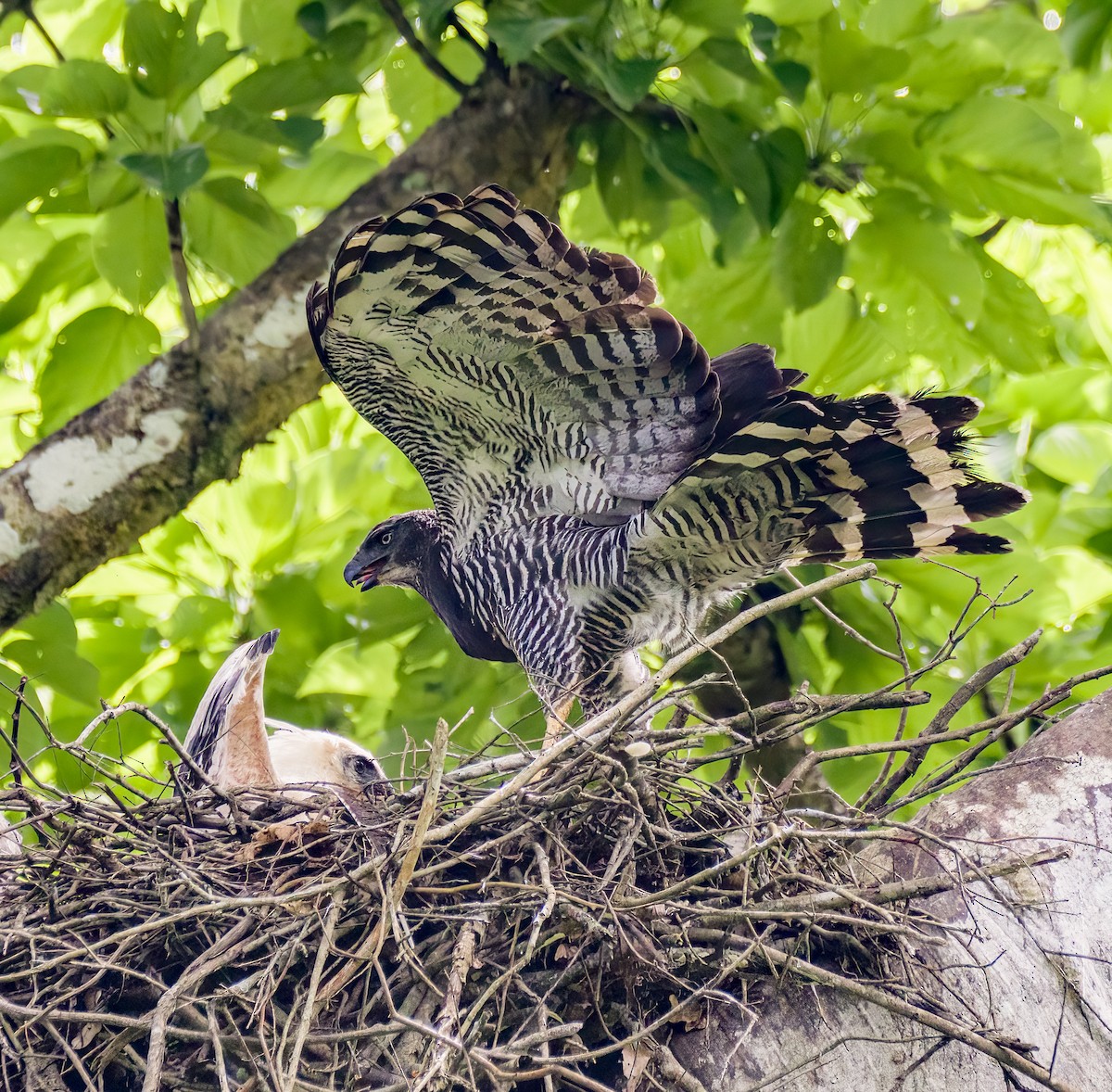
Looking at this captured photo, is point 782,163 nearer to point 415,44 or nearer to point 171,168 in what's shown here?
point 415,44

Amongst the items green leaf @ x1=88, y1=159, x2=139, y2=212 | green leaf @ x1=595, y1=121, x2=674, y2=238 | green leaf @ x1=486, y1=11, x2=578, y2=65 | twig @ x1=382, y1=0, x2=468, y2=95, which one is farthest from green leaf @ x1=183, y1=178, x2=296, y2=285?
green leaf @ x1=595, y1=121, x2=674, y2=238

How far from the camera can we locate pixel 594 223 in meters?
4.22

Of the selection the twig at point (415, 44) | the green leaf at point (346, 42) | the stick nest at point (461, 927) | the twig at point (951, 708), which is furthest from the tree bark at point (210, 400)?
the twig at point (951, 708)

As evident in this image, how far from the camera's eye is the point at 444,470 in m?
3.21

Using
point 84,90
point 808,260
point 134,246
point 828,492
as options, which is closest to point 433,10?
point 84,90

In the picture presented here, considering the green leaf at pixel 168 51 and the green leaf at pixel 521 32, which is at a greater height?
the green leaf at pixel 168 51

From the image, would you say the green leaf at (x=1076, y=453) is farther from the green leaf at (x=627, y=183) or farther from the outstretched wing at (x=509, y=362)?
the outstretched wing at (x=509, y=362)

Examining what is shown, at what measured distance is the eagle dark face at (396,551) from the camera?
3.58 metres

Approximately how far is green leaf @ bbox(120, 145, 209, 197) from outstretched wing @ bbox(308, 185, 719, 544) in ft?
1.31

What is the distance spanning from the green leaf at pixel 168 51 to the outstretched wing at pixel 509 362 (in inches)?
24.3

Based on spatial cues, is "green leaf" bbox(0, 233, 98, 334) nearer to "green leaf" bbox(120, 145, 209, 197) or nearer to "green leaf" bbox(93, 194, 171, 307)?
"green leaf" bbox(93, 194, 171, 307)

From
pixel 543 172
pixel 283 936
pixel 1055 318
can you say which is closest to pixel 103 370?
pixel 543 172

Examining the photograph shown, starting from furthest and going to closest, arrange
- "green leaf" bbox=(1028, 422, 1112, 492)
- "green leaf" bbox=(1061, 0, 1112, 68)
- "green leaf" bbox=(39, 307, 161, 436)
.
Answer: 1. "green leaf" bbox=(1028, 422, 1112, 492)
2. "green leaf" bbox=(39, 307, 161, 436)
3. "green leaf" bbox=(1061, 0, 1112, 68)

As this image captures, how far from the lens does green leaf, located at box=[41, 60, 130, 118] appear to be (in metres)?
2.74
